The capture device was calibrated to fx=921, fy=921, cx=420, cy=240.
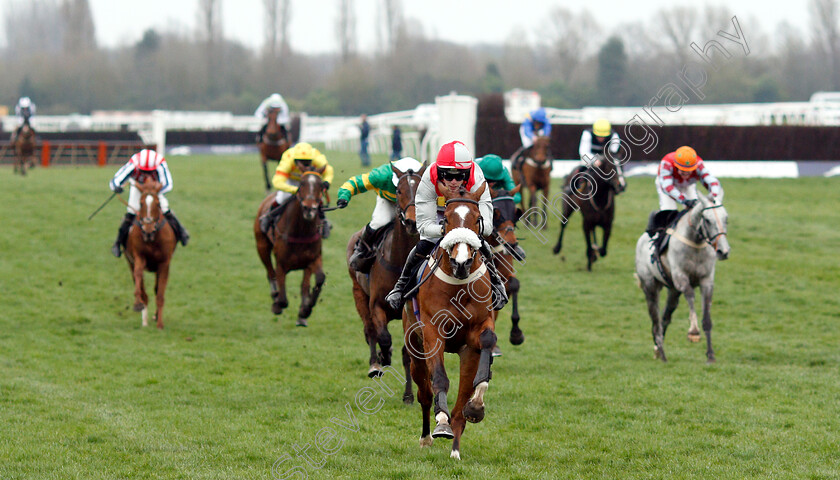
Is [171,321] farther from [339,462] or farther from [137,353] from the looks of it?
[339,462]

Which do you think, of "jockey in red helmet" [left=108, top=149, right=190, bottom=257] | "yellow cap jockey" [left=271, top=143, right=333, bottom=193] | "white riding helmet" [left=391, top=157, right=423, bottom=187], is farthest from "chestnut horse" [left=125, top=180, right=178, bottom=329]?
"white riding helmet" [left=391, top=157, right=423, bottom=187]

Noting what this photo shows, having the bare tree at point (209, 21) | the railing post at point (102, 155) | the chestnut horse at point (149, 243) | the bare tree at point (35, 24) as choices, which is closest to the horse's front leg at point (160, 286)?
the chestnut horse at point (149, 243)

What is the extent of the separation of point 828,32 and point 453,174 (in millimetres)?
36374

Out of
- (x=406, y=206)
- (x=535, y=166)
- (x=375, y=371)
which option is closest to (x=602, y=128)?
(x=535, y=166)

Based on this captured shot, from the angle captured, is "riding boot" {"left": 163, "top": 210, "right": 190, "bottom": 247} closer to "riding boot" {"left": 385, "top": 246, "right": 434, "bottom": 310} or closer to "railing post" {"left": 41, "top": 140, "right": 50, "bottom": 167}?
"riding boot" {"left": 385, "top": 246, "right": 434, "bottom": 310}

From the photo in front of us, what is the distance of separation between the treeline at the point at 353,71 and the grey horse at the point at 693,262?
32.5 meters

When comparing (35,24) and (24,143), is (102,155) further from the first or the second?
(35,24)

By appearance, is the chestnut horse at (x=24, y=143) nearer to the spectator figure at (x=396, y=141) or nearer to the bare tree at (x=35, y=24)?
the spectator figure at (x=396, y=141)

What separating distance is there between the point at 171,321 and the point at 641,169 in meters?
13.9

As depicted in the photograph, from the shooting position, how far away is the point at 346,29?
64.4 meters

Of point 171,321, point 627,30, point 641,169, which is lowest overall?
point 171,321

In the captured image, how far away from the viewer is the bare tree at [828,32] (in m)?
36.0

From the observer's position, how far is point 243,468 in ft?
19.5

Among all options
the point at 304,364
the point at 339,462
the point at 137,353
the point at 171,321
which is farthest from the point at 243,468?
the point at 171,321
